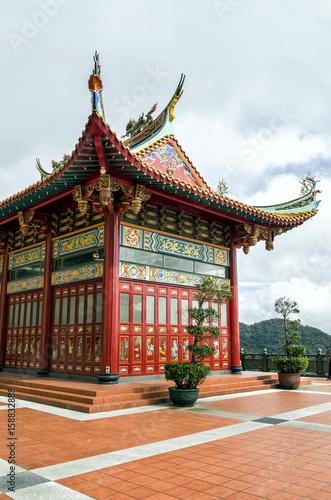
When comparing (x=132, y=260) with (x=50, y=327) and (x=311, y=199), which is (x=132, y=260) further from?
(x=311, y=199)

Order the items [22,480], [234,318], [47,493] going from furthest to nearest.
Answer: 1. [234,318]
2. [22,480]
3. [47,493]

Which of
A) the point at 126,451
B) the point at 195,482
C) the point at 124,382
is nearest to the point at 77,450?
the point at 126,451

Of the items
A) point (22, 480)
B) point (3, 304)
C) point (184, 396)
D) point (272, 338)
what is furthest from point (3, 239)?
point (272, 338)

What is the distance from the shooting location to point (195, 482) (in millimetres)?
4281

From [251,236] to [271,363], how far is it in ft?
23.0

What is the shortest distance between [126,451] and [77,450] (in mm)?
655

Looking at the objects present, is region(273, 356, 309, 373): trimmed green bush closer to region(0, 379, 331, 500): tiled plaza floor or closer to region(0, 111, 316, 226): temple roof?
region(0, 379, 331, 500): tiled plaza floor

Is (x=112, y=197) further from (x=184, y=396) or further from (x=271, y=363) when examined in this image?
(x=271, y=363)

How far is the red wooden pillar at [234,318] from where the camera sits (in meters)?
14.3

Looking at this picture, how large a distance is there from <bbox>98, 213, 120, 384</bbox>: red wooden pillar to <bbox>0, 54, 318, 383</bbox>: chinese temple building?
0.09 ft

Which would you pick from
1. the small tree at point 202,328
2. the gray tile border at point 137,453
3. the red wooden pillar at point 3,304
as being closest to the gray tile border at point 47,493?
the gray tile border at point 137,453

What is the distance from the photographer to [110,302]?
10.8 meters

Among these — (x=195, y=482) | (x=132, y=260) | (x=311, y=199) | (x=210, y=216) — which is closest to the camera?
(x=195, y=482)

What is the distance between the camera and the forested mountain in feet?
114
